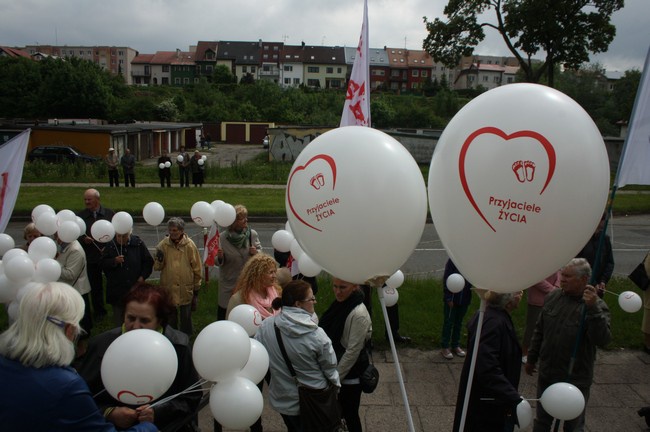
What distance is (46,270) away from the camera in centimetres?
479

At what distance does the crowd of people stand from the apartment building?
13142 cm

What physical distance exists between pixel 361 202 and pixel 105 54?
5727 inches

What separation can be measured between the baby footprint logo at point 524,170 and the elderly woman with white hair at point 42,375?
221 cm

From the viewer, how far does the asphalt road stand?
1073 cm

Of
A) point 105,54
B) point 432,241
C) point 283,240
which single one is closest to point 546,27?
point 432,241

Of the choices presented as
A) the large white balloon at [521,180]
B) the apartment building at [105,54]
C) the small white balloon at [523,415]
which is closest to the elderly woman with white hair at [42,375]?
the large white balloon at [521,180]

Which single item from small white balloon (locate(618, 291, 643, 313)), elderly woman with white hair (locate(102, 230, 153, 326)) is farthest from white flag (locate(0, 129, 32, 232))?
small white balloon (locate(618, 291, 643, 313))

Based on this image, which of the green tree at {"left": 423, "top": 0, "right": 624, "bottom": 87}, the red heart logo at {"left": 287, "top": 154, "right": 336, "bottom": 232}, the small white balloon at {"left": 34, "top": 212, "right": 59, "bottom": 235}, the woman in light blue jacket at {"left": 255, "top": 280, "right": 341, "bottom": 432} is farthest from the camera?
the green tree at {"left": 423, "top": 0, "right": 624, "bottom": 87}

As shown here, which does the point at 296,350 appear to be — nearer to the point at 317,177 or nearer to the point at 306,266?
the point at 317,177

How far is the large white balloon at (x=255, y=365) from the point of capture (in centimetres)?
286

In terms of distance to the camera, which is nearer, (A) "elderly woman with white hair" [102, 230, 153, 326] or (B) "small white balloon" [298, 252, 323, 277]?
(B) "small white balloon" [298, 252, 323, 277]

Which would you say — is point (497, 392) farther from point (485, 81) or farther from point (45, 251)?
point (485, 81)

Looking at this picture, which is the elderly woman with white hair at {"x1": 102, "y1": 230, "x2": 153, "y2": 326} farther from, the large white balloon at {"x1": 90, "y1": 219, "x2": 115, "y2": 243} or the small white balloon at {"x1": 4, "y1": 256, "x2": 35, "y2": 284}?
the small white balloon at {"x1": 4, "y1": 256, "x2": 35, "y2": 284}

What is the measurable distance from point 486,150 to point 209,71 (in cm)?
11311
